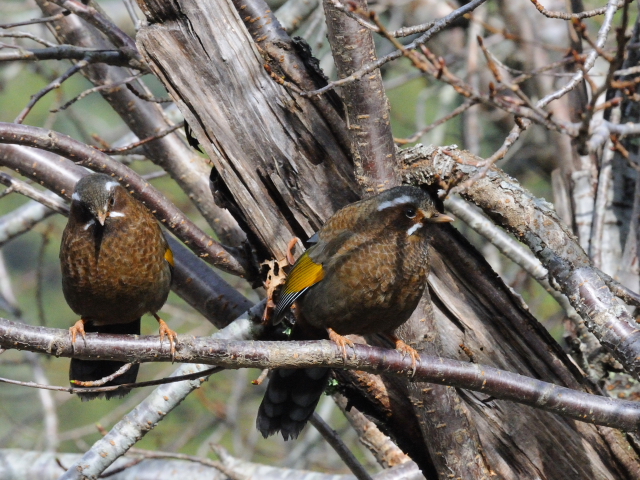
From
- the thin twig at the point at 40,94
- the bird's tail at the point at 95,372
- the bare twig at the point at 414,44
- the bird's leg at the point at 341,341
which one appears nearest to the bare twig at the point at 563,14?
the bare twig at the point at 414,44

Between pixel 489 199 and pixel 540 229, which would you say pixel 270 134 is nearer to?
pixel 489 199

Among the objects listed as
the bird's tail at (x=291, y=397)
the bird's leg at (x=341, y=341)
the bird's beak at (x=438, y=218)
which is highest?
the bird's beak at (x=438, y=218)

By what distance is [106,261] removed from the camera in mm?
3662

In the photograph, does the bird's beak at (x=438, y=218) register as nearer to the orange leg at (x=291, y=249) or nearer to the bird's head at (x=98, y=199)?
the orange leg at (x=291, y=249)

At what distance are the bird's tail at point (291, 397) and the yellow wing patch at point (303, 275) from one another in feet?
1.54

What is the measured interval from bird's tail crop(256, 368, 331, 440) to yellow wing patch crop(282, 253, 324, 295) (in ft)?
1.54

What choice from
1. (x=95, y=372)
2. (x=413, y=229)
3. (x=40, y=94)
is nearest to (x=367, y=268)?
(x=413, y=229)

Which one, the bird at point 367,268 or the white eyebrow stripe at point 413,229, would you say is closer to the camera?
the bird at point 367,268

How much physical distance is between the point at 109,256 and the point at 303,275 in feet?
3.23

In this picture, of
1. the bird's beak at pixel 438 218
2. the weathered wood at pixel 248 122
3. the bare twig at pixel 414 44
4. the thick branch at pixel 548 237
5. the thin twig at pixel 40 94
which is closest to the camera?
the bare twig at pixel 414 44

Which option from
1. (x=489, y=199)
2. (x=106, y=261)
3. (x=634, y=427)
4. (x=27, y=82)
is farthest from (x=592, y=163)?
(x=27, y=82)

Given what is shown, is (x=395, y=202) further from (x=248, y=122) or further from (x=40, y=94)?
(x=40, y=94)

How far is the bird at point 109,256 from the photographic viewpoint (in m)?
3.65

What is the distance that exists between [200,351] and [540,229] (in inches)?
72.6
